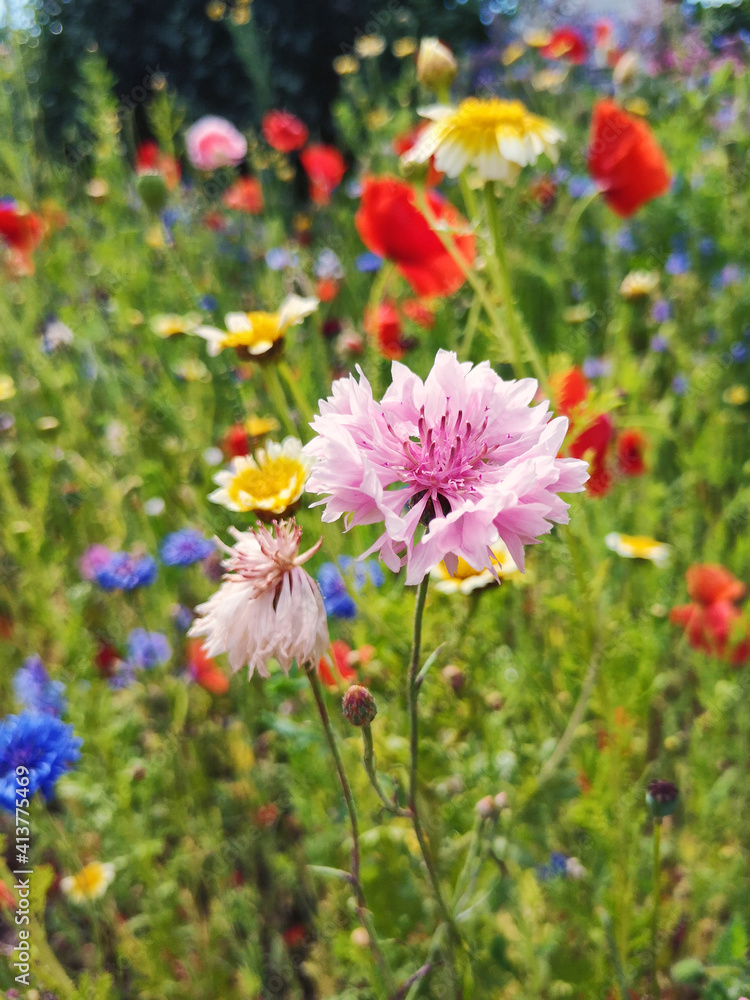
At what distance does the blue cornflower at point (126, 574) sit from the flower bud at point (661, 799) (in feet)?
2.28

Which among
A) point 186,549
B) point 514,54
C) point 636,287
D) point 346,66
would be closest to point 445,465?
point 186,549

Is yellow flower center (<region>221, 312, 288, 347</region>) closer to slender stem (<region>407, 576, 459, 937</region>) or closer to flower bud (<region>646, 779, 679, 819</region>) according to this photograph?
slender stem (<region>407, 576, 459, 937</region>)

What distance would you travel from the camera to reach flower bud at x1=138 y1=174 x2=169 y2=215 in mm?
1074

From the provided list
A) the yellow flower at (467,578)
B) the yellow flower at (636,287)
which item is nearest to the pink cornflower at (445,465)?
the yellow flower at (467,578)

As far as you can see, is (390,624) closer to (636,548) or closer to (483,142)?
(636,548)

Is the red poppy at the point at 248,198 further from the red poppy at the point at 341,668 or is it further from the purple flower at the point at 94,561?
the red poppy at the point at 341,668

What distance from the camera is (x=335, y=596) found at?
0.79 metres

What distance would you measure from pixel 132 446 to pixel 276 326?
68 cm

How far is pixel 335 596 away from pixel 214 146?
137 cm

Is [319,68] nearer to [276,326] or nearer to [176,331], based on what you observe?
[176,331]

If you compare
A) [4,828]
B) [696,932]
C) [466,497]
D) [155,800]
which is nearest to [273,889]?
[155,800]

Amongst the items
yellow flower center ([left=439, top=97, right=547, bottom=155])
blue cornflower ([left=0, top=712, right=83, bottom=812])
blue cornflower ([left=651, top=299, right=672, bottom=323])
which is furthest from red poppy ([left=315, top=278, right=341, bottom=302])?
blue cornflower ([left=0, top=712, right=83, bottom=812])

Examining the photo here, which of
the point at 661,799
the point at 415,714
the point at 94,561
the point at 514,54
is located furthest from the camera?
the point at 514,54

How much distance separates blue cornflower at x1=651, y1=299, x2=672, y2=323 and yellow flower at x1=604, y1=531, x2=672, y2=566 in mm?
832
